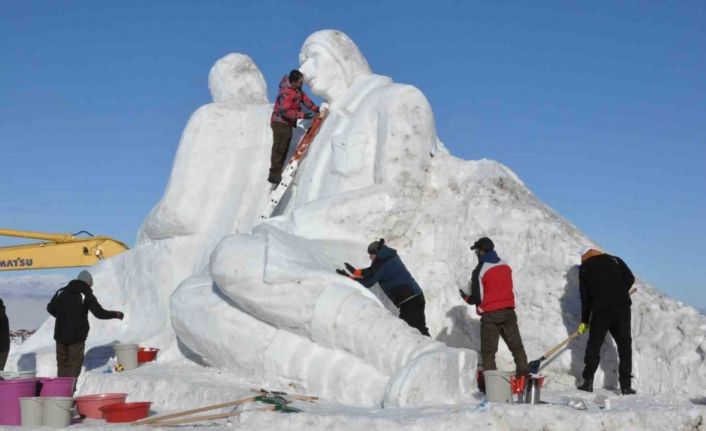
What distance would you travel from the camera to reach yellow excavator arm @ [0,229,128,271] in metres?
16.2

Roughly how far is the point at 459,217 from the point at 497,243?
594 millimetres

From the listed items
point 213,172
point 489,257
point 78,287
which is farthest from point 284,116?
point 489,257

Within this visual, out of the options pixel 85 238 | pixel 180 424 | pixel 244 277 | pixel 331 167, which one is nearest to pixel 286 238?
pixel 244 277

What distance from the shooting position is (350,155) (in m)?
11.1

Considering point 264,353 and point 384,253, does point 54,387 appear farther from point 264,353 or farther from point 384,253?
point 384,253

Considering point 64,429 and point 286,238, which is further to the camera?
point 286,238

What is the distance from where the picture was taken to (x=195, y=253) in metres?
13.3

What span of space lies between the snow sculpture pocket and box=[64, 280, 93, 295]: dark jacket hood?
10.2 ft

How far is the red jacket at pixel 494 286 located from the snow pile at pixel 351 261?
0.54 metres

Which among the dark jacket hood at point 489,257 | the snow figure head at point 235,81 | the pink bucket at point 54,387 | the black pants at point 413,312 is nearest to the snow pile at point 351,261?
the black pants at point 413,312

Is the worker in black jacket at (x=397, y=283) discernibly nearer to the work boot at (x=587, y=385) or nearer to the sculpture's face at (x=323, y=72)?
the work boot at (x=587, y=385)

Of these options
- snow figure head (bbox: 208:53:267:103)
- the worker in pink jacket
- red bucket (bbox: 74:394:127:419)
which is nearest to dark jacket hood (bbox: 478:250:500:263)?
red bucket (bbox: 74:394:127:419)

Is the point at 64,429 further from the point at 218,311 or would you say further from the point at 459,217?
the point at 459,217

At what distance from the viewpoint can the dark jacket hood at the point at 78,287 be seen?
1131cm
